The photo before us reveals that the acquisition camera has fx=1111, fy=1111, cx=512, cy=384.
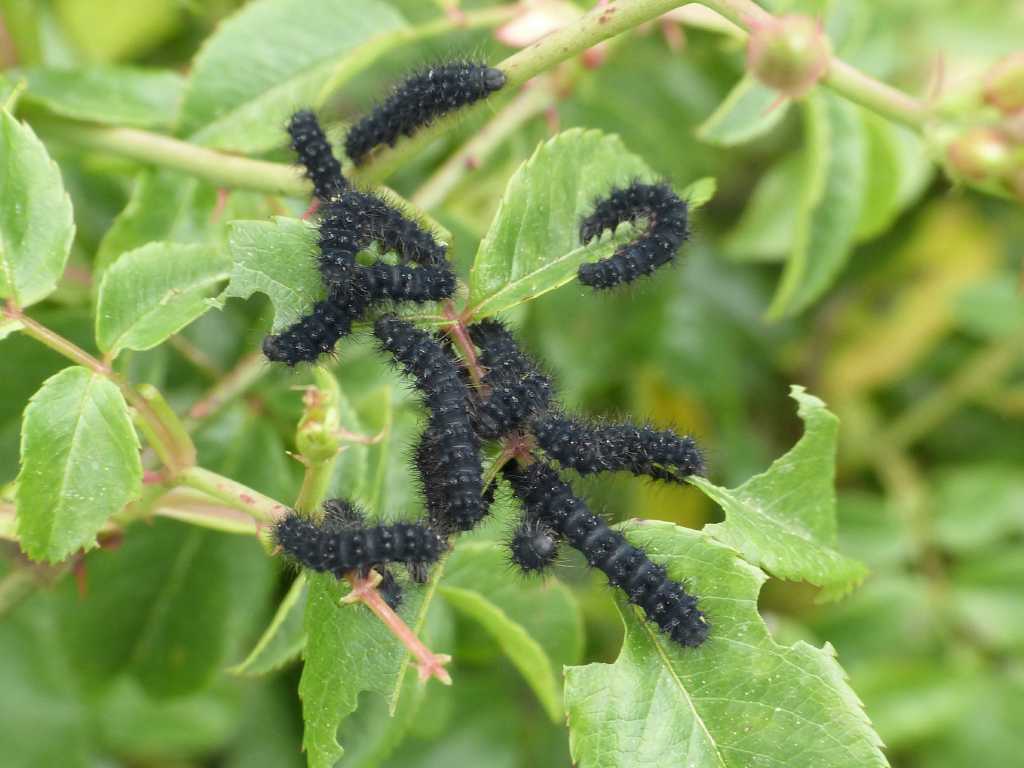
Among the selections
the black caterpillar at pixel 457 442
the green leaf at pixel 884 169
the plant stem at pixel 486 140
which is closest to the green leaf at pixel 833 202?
the green leaf at pixel 884 169

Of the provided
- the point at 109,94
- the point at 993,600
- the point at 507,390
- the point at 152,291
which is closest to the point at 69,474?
the point at 152,291

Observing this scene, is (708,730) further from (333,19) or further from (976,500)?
(976,500)

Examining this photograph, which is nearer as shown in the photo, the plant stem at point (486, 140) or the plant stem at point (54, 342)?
the plant stem at point (54, 342)

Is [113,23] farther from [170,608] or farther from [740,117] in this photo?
[740,117]

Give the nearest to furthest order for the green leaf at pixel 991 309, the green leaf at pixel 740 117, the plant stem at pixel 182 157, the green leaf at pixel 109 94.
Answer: the plant stem at pixel 182 157
the green leaf at pixel 109 94
the green leaf at pixel 740 117
the green leaf at pixel 991 309

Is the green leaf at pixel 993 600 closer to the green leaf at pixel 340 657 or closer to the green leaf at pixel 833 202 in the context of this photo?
the green leaf at pixel 833 202

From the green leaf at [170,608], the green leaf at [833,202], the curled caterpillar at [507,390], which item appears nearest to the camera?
the curled caterpillar at [507,390]

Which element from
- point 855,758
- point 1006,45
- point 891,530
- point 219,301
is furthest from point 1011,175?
point 1006,45
